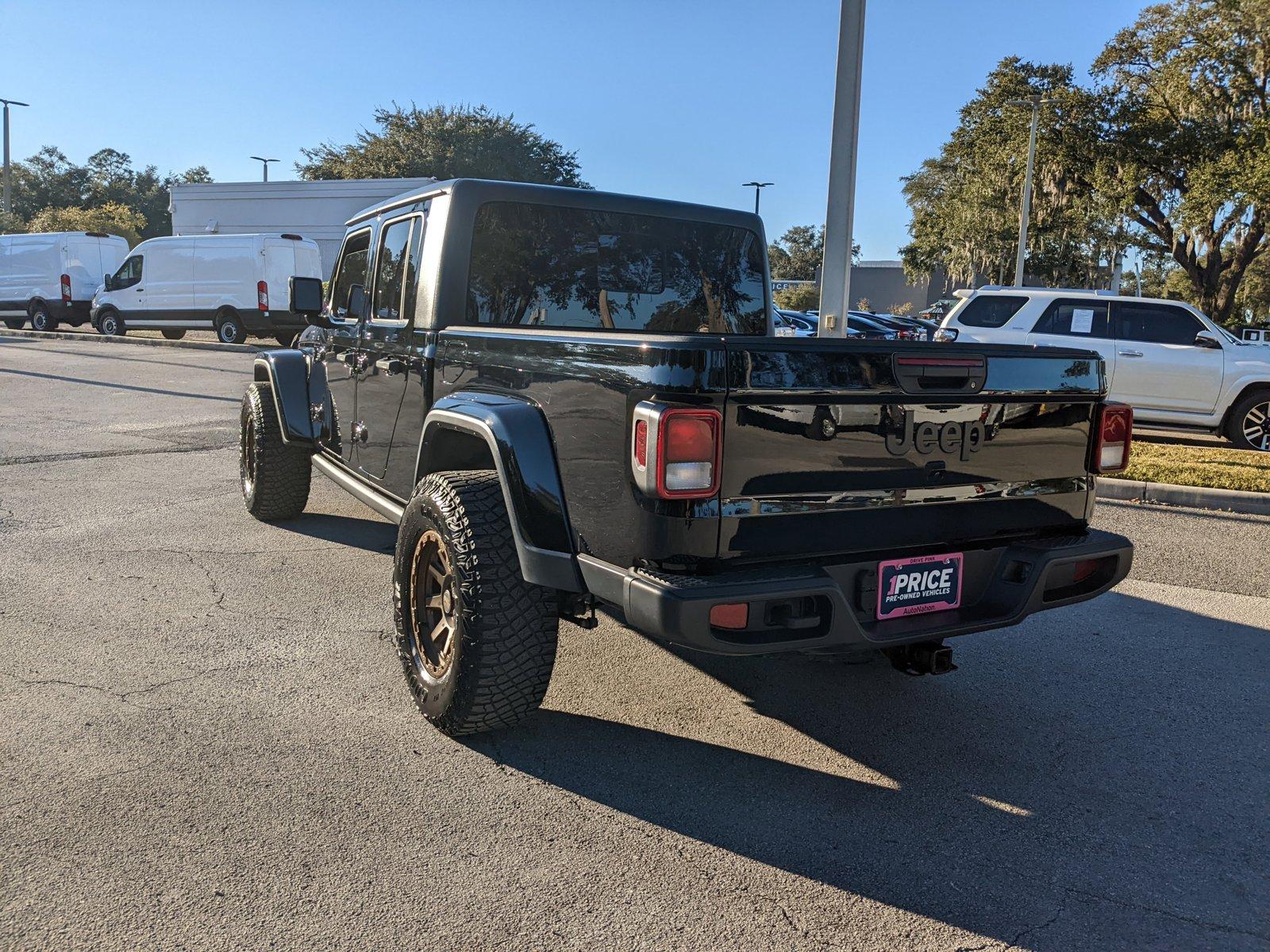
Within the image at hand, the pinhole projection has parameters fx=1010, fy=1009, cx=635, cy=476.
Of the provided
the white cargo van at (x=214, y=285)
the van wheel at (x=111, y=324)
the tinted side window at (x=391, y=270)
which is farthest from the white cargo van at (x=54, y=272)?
the tinted side window at (x=391, y=270)

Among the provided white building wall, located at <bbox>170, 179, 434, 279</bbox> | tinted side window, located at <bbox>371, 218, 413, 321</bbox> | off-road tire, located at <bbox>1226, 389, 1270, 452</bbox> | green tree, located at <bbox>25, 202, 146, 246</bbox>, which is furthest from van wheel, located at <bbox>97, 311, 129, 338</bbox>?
green tree, located at <bbox>25, 202, 146, 246</bbox>

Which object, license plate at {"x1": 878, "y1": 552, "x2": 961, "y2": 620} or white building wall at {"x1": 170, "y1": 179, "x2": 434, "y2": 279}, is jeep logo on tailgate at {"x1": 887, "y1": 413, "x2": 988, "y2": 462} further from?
white building wall at {"x1": 170, "y1": 179, "x2": 434, "y2": 279}

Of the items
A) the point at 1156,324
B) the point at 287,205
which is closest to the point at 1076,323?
the point at 1156,324

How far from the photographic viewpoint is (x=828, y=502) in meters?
3.02

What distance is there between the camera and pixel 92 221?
161ft

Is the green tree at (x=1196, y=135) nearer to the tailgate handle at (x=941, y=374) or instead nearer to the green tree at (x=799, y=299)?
the green tree at (x=799, y=299)

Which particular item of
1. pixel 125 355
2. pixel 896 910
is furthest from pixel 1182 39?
pixel 896 910

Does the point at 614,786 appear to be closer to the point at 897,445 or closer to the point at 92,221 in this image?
the point at 897,445

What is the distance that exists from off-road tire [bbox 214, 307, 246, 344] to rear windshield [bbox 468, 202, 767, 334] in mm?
19742

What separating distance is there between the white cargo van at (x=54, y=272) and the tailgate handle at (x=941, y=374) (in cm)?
2791

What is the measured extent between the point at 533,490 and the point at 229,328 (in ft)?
70.0

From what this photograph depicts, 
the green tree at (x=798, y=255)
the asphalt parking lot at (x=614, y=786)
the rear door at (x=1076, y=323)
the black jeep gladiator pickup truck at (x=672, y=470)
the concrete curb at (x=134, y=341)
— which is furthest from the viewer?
the green tree at (x=798, y=255)

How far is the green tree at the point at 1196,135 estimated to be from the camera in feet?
Result: 83.7

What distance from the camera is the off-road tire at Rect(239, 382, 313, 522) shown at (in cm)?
616
